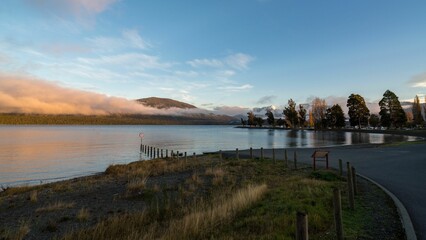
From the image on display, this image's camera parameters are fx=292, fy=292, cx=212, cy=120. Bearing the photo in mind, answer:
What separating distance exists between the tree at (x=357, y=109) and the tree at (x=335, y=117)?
11.7 meters

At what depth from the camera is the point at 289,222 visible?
7.71 metres

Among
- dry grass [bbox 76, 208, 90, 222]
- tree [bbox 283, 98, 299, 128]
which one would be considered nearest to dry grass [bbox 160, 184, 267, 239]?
dry grass [bbox 76, 208, 90, 222]

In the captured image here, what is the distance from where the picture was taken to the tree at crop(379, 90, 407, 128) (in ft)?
289

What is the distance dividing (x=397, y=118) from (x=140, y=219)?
322ft

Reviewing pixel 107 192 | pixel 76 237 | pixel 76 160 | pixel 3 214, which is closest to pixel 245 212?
pixel 76 237

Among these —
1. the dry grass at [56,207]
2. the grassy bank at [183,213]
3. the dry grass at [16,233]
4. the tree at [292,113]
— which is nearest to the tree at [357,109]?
the tree at [292,113]

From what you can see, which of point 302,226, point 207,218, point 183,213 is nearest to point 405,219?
point 302,226

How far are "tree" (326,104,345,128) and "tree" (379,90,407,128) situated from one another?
26193mm

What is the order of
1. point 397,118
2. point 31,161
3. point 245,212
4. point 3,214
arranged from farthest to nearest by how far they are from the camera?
point 397,118 → point 31,161 → point 3,214 → point 245,212

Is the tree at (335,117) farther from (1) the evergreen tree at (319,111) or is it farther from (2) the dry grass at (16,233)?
(2) the dry grass at (16,233)

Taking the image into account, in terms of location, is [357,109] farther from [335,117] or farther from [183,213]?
[183,213]

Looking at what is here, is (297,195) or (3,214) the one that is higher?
(297,195)

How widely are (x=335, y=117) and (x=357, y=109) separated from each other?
1777 cm

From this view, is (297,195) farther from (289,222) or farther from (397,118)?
(397,118)
